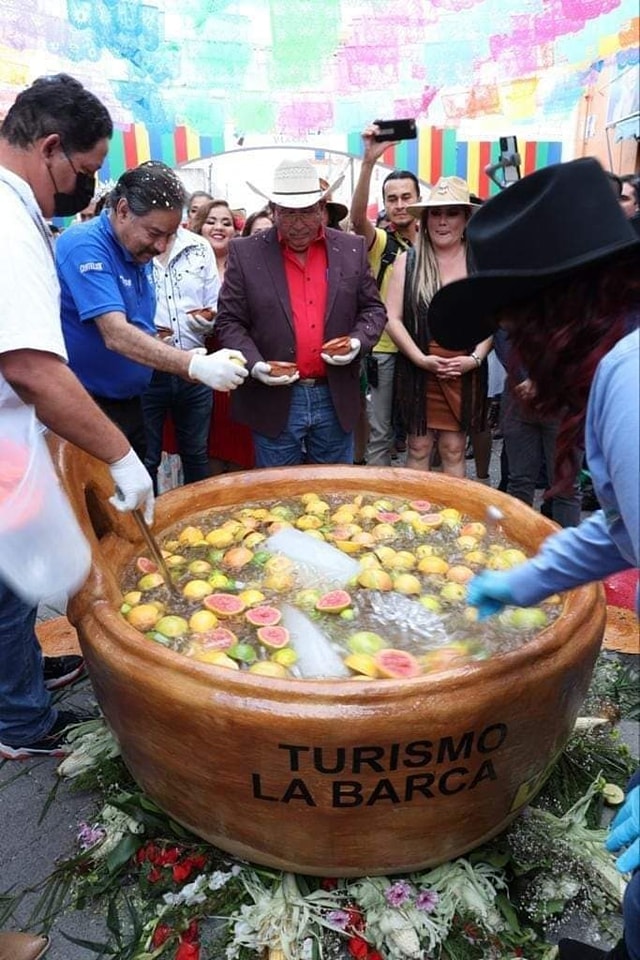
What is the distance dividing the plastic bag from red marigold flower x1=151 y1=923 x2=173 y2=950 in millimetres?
1158

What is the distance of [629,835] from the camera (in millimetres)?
1552

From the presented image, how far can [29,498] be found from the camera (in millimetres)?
2080

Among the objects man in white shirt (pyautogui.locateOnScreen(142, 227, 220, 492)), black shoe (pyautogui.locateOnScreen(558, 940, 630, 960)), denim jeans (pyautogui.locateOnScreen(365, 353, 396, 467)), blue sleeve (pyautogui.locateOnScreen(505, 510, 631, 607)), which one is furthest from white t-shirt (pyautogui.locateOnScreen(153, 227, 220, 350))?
black shoe (pyautogui.locateOnScreen(558, 940, 630, 960))

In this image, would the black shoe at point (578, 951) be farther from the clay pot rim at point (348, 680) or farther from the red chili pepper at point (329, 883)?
the clay pot rim at point (348, 680)

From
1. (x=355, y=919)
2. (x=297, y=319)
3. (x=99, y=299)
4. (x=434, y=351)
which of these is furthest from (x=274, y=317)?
(x=355, y=919)

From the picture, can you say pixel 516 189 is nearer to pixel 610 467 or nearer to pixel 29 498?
pixel 610 467

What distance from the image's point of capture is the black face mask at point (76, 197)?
2.64m

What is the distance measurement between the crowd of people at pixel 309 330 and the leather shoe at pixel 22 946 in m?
0.95

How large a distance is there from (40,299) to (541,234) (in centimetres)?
162

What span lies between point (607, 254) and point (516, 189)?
0.28m

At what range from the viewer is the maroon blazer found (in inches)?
162

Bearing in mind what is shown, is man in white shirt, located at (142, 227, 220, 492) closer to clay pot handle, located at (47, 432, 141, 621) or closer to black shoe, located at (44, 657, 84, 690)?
black shoe, located at (44, 657, 84, 690)

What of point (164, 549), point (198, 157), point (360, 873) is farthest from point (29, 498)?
point (198, 157)

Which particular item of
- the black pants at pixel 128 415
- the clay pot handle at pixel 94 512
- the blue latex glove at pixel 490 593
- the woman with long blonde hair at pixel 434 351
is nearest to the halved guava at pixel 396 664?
the blue latex glove at pixel 490 593
